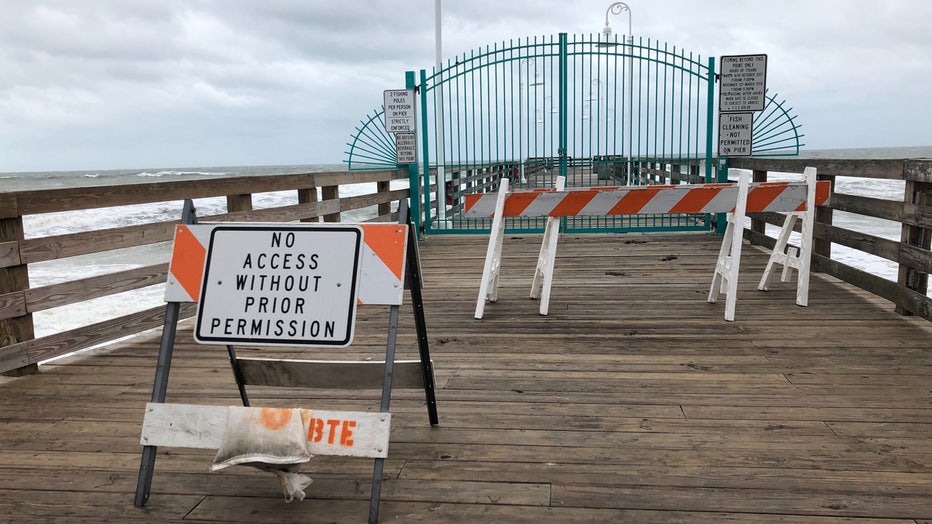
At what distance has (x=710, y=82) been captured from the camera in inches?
338

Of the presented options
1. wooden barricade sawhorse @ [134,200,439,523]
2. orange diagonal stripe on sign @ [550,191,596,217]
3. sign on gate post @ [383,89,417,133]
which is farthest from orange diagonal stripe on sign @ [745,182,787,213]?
sign on gate post @ [383,89,417,133]

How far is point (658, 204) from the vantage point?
15.8 feet

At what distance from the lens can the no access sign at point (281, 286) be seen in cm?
228

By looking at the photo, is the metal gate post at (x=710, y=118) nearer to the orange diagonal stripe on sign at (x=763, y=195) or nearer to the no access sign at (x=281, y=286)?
the orange diagonal stripe on sign at (x=763, y=195)

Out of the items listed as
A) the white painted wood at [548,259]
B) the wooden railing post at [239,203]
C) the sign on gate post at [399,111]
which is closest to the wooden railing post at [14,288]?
the wooden railing post at [239,203]

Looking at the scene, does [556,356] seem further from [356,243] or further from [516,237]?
[516,237]

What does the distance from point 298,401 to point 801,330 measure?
308cm

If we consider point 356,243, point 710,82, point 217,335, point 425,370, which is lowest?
point 425,370

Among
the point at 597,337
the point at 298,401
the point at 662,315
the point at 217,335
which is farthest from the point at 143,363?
the point at 662,315

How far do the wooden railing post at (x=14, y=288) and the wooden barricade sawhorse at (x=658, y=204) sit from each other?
2.71m

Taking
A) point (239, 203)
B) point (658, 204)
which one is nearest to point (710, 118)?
point (658, 204)

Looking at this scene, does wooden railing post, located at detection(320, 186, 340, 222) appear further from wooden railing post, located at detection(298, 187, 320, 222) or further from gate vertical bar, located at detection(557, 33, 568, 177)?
gate vertical bar, located at detection(557, 33, 568, 177)

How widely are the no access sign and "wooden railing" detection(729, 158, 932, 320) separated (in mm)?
3775

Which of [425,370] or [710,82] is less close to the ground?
[710,82]
